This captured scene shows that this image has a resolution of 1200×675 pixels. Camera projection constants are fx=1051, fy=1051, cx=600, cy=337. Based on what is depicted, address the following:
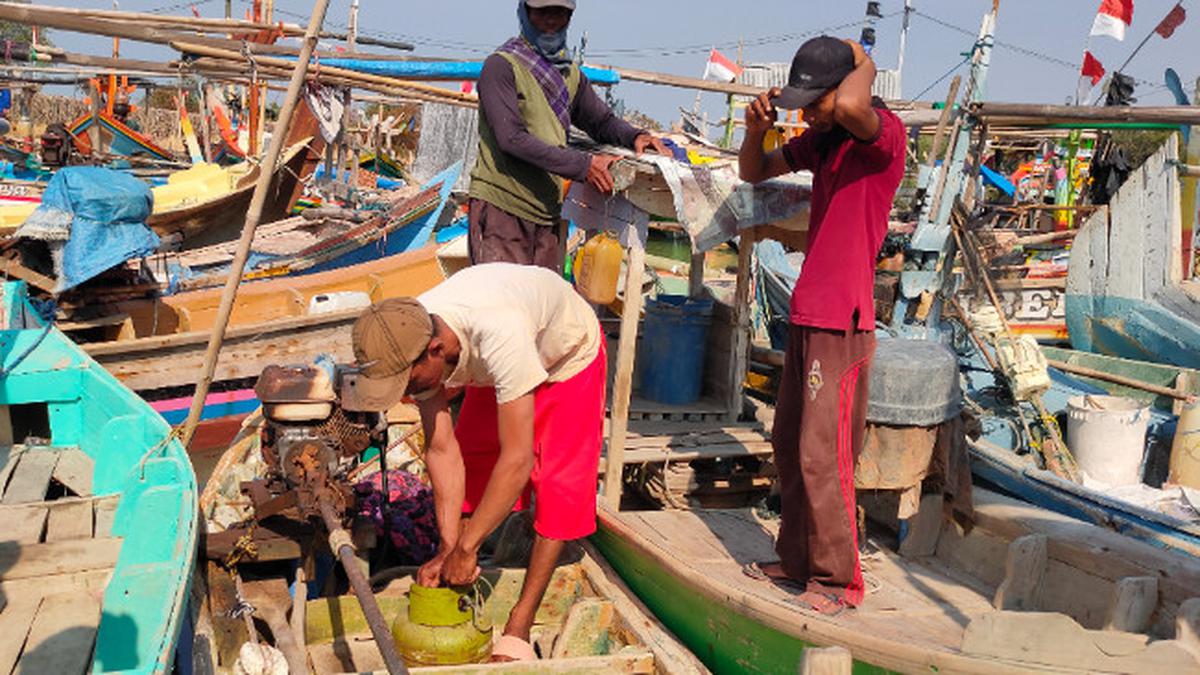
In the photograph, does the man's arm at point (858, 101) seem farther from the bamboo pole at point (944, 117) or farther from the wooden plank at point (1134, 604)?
the bamboo pole at point (944, 117)

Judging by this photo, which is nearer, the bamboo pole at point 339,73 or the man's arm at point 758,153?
the man's arm at point 758,153

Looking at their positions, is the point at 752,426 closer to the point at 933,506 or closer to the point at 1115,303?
the point at 933,506

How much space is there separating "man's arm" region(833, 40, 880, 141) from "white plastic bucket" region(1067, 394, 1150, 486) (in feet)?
12.7

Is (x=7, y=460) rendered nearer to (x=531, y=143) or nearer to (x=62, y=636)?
(x=62, y=636)

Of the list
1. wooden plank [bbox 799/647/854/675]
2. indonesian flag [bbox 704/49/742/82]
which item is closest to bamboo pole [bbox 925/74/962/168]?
wooden plank [bbox 799/647/854/675]

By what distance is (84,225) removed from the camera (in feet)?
21.5

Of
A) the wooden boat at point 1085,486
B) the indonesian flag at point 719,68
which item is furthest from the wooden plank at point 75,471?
the indonesian flag at point 719,68

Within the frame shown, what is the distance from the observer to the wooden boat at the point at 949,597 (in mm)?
2855

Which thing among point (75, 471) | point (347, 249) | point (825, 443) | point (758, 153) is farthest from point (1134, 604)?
point (347, 249)

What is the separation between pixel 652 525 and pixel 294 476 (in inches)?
62.0

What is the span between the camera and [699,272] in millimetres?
5891

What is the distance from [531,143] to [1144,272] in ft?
22.4

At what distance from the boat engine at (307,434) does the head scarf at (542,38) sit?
170 centimetres

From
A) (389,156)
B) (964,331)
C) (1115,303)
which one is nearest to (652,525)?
(964,331)
